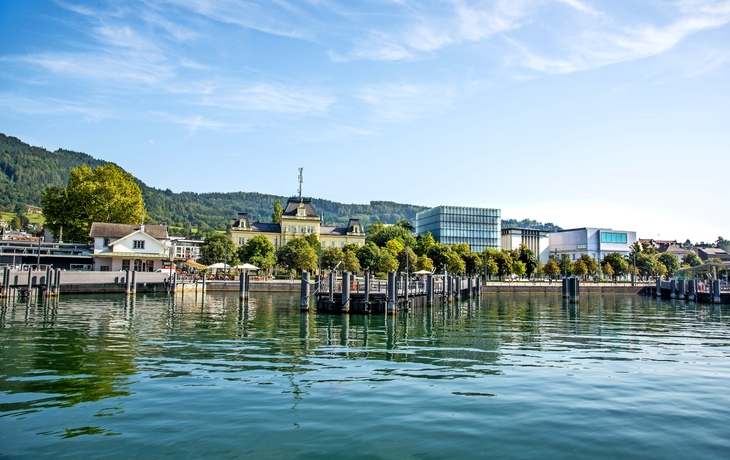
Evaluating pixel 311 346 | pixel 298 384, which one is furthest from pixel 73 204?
pixel 298 384

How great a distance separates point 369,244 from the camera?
100938 millimetres

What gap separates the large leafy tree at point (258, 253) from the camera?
92.9m

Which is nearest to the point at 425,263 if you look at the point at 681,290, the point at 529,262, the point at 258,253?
the point at 529,262

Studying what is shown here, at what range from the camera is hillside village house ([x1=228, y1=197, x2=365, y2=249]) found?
123375 millimetres

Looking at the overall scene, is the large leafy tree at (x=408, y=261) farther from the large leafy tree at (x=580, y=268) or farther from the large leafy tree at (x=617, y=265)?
the large leafy tree at (x=617, y=265)

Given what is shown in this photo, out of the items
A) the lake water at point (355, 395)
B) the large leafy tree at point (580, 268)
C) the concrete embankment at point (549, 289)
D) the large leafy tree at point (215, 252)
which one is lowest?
the lake water at point (355, 395)

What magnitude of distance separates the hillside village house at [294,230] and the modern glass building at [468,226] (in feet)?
99.0

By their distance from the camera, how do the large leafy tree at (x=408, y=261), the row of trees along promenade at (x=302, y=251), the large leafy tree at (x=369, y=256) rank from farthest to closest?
the large leafy tree at (x=408, y=261) < the large leafy tree at (x=369, y=256) < the row of trees along promenade at (x=302, y=251)

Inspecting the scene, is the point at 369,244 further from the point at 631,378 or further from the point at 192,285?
the point at 631,378

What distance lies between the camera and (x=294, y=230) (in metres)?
Result: 125

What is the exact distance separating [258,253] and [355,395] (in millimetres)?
82352

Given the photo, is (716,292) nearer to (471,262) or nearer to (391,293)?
(391,293)

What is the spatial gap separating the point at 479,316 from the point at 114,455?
3165 centimetres

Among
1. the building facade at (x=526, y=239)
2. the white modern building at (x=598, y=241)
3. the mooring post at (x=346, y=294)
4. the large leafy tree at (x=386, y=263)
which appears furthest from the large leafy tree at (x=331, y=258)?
the white modern building at (x=598, y=241)
